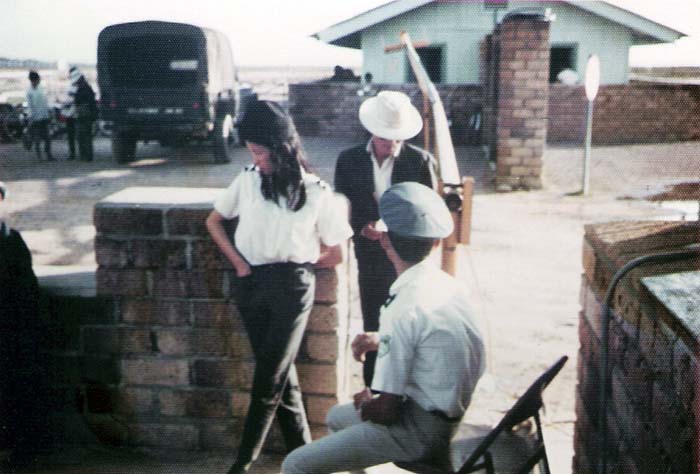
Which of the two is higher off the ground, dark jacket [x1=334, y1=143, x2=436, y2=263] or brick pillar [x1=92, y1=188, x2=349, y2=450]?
dark jacket [x1=334, y1=143, x2=436, y2=263]

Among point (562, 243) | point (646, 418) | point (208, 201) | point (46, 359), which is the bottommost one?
point (562, 243)

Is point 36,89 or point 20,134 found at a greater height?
point 36,89

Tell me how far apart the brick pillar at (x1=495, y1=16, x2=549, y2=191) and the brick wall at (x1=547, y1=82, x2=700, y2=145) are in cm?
583

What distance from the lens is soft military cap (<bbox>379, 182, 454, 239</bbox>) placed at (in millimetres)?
2080

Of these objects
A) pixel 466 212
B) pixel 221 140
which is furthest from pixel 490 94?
pixel 466 212

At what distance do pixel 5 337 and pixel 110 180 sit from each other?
859 centimetres

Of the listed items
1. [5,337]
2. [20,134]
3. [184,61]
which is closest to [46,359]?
[5,337]

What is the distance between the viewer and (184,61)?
12.4 meters

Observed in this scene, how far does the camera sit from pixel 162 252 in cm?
294

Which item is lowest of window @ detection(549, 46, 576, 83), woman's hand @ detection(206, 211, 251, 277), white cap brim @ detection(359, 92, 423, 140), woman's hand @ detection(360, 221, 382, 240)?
woman's hand @ detection(360, 221, 382, 240)

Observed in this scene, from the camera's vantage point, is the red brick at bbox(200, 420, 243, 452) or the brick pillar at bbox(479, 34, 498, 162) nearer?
the red brick at bbox(200, 420, 243, 452)

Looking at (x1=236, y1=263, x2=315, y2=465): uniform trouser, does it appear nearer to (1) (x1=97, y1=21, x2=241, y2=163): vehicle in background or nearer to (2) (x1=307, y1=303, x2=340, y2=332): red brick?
(2) (x1=307, y1=303, x2=340, y2=332): red brick

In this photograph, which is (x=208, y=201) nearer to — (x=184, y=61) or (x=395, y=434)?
(x=395, y=434)

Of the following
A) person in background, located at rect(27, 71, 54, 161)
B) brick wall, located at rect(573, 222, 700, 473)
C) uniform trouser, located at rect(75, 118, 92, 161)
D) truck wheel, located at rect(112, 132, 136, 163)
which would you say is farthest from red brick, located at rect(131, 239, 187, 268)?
uniform trouser, located at rect(75, 118, 92, 161)
